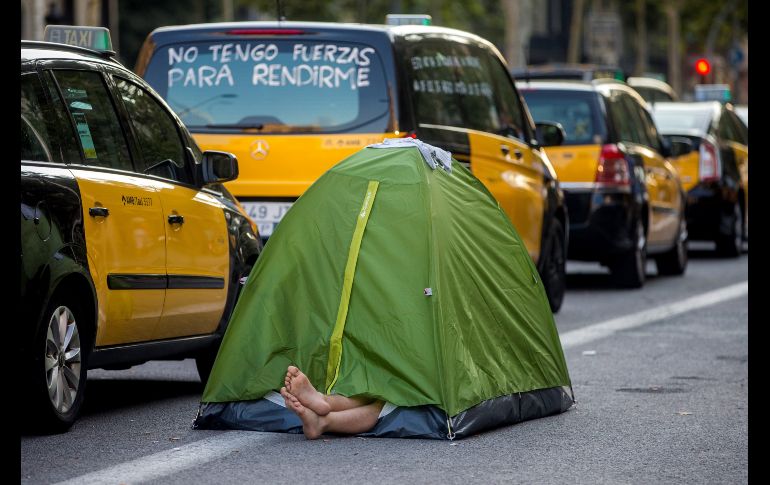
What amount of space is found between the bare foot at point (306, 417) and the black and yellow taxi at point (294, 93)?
3312 millimetres

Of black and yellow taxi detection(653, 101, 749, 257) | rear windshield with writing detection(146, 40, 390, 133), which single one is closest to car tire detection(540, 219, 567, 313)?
rear windshield with writing detection(146, 40, 390, 133)

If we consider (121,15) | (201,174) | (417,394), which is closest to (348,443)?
(417,394)

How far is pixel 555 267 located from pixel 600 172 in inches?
74.2

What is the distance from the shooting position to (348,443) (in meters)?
6.76

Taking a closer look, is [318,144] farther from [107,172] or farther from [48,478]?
[48,478]

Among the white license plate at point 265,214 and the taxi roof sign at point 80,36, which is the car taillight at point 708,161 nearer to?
the white license plate at point 265,214

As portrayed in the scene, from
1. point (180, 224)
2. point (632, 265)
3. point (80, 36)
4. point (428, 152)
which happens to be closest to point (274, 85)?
point (80, 36)

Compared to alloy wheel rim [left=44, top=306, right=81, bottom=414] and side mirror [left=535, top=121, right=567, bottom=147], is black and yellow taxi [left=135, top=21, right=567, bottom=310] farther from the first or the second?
alloy wheel rim [left=44, top=306, right=81, bottom=414]

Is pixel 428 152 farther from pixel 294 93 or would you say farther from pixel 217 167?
pixel 294 93

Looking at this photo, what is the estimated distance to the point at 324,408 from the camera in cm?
673

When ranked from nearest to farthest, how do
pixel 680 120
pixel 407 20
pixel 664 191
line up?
pixel 407 20
pixel 664 191
pixel 680 120

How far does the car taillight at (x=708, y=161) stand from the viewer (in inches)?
741

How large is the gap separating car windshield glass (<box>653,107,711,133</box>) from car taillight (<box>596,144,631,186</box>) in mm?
4706

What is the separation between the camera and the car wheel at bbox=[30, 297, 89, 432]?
6.57 metres
